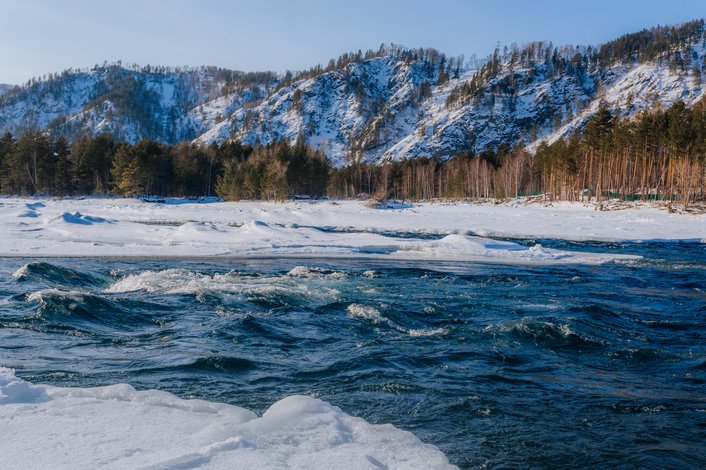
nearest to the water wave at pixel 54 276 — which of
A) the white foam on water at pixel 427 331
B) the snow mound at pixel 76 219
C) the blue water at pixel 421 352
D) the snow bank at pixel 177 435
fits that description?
the blue water at pixel 421 352

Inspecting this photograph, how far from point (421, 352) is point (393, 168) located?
111818mm

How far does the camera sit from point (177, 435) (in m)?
4.25

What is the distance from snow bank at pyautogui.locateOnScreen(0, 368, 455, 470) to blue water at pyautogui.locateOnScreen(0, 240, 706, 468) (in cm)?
77

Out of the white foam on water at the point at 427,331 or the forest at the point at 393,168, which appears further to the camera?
the forest at the point at 393,168

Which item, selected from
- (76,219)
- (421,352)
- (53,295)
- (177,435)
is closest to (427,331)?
(421,352)

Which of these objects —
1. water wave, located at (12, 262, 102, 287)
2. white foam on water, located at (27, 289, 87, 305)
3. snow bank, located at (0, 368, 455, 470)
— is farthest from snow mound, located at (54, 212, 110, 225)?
snow bank, located at (0, 368, 455, 470)

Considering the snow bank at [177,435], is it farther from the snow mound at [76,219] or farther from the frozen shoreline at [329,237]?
Result: the snow mound at [76,219]

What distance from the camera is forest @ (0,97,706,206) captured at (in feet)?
205

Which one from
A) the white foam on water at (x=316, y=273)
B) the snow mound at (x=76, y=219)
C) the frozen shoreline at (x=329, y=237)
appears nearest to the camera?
the white foam on water at (x=316, y=273)

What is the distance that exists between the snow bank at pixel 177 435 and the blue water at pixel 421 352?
77cm

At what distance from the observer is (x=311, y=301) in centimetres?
1219

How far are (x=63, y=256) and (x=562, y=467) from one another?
19210 mm

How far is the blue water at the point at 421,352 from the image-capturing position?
5.61 meters

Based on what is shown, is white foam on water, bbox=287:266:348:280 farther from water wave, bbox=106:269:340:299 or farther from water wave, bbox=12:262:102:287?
water wave, bbox=12:262:102:287
